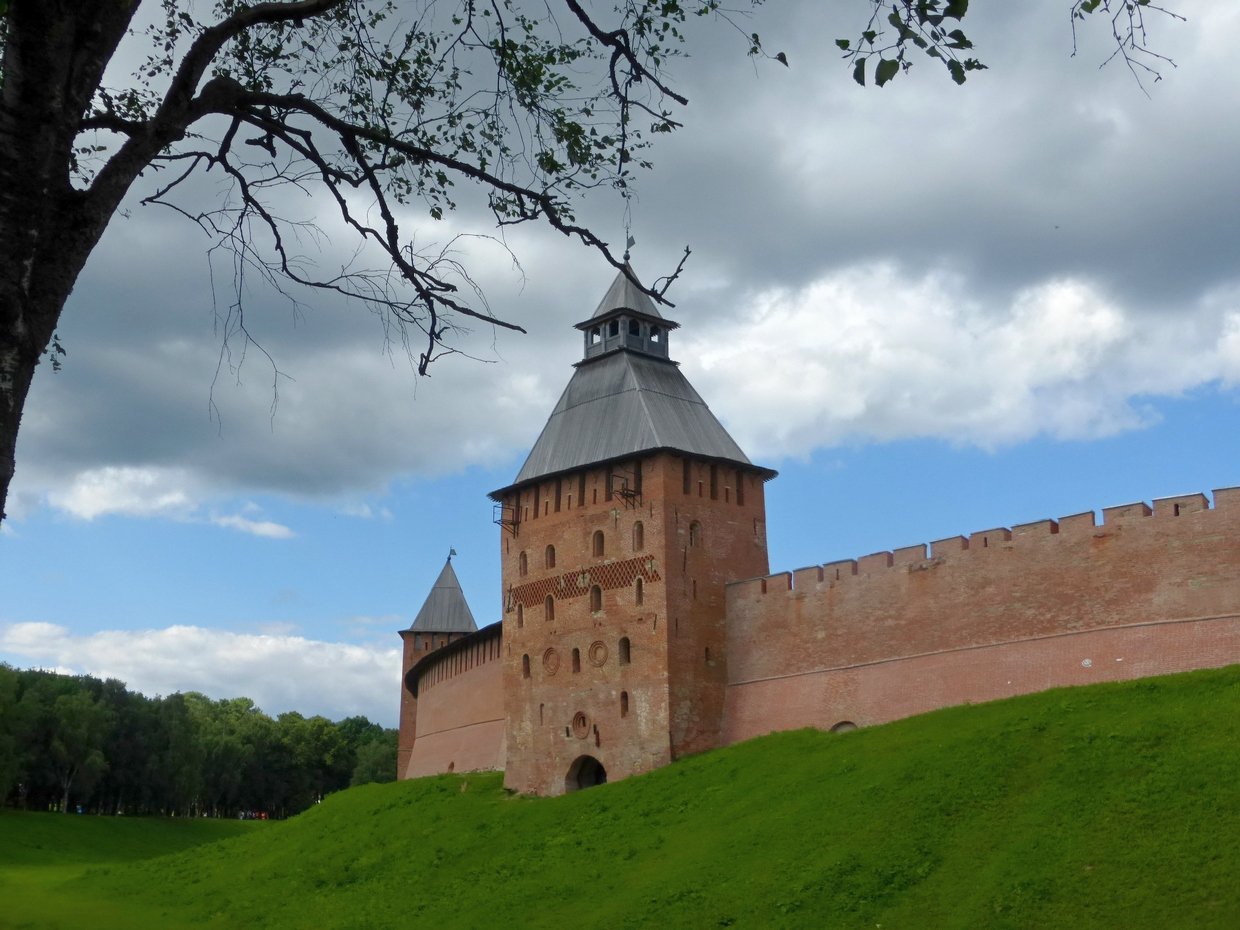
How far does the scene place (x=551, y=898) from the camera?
22859 millimetres

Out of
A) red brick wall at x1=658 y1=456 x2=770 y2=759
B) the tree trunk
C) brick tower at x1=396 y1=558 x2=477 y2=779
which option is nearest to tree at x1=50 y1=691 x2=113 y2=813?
brick tower at x1=396 y1=558 x2=477 y2=779

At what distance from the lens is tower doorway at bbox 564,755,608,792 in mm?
32031

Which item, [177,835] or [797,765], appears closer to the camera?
[797,765]

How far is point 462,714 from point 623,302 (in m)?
15.7

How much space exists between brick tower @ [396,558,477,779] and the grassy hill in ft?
67.2

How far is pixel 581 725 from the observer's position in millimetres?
31938

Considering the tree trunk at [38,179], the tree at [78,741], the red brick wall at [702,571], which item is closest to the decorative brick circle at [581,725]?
the red brick wall at [702,571]

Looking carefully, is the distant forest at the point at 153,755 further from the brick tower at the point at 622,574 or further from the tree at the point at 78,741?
the brick tower at the point at 622,574

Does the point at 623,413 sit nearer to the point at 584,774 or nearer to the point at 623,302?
the point at 623,302

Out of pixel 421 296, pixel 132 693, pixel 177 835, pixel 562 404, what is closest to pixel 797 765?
pixel 562 404

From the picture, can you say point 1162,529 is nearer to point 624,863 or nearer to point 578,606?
point 624,863

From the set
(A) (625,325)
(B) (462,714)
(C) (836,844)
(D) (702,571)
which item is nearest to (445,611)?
(B) (462,714)

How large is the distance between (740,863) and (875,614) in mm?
8921

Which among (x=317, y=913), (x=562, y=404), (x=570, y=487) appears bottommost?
(x=317, y=913)
